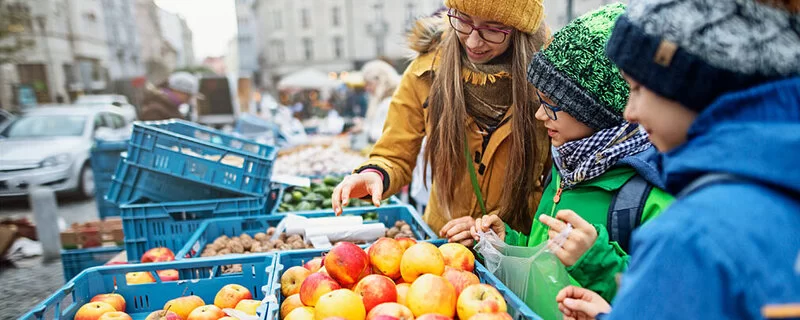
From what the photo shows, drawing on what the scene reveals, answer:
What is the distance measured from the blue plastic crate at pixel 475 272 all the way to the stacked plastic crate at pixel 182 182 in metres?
1.09

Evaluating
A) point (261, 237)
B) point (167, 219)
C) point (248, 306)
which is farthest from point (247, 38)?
point (248, 306)

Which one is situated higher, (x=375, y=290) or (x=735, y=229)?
(x=735, y=229)

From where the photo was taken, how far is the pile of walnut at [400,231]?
276 centimetres

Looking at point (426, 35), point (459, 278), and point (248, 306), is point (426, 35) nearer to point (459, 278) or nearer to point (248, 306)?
point (459, 278)

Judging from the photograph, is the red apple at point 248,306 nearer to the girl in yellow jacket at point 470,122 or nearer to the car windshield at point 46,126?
the girl in yellow jacket at point 470,122

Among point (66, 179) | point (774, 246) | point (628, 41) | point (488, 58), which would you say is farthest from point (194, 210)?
point (66, 179)

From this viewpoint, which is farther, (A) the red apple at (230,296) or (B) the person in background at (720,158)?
(A) the red apple at (230,296)

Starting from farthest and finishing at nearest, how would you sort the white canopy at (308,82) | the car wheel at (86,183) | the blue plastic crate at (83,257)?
1. the white canopy at (308,82)
2. the car wheel at (86,183)
3. the blue plastic crate at (83,257)

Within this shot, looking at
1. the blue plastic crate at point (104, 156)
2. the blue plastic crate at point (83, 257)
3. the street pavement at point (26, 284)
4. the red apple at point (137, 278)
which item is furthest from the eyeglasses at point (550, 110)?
the blue plastic crate at point (104, 156)

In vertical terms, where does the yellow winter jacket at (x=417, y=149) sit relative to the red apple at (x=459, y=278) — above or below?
above

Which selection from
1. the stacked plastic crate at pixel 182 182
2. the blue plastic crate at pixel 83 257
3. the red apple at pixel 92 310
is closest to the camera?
the red apple at pixel 92 310

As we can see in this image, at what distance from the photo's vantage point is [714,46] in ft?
2.63

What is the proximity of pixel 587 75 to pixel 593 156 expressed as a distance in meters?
0.27

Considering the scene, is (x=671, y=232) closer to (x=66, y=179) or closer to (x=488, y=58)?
(x=488, y=58)
